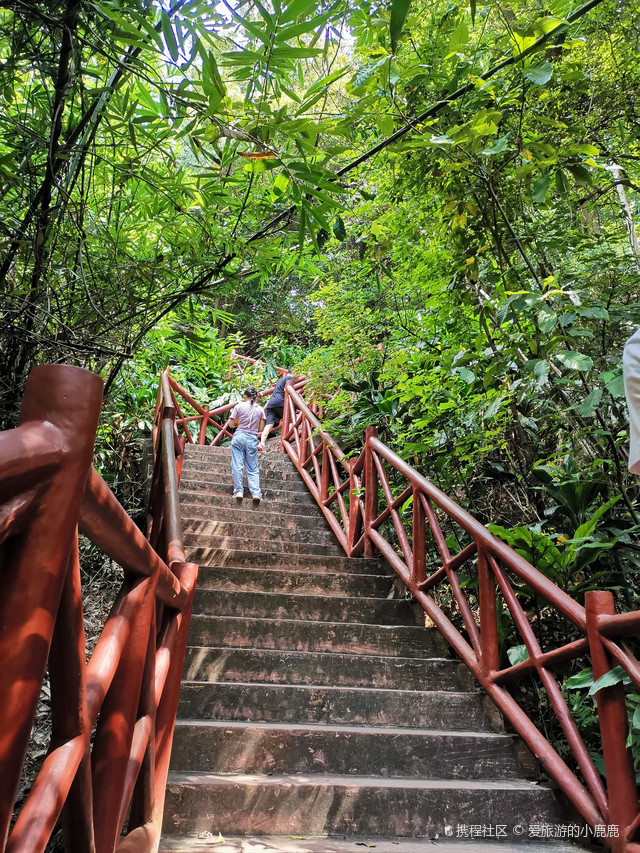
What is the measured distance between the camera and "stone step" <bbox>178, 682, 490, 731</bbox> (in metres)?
2.66

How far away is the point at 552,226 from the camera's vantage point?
3184mm

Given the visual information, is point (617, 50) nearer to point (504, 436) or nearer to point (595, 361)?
point (595, 361)

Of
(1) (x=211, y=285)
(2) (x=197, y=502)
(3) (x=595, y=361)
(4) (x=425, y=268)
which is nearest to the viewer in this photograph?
(1) (x=211, y=285)

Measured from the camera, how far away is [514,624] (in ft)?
11.0

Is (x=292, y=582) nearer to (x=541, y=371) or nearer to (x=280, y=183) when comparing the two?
(x=541, y=371)

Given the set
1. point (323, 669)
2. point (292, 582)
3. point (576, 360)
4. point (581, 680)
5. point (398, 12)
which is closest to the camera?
point (398, 12)

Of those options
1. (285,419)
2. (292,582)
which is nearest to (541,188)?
(292,582)

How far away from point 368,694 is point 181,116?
255cm

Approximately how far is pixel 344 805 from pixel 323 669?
2.87ft


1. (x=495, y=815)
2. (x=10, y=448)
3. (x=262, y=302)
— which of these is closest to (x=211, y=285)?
(x=10, y=448)

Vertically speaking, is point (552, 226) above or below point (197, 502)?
above

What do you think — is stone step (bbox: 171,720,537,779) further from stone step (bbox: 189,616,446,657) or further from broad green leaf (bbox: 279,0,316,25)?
broad green leaf (bbox: 279,0,316,25)

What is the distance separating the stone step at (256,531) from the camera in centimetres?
480

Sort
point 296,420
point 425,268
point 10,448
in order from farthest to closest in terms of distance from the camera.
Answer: point 296,420, point 425,268, point 10,448
